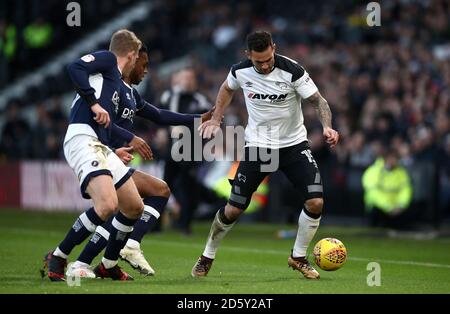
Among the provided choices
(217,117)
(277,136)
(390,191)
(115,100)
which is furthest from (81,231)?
(390,191)

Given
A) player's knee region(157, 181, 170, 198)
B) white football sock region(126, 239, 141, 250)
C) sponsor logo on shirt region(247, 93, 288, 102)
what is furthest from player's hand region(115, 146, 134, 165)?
sponsor logo on shirt region(247, 93, 288, 102)

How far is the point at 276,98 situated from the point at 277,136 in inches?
15.3

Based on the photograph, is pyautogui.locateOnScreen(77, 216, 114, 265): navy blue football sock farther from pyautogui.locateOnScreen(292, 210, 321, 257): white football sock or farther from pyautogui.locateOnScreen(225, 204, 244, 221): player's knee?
pyautogui.locateOnScreen(292, 210, 321, 257): white football sock

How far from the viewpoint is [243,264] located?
12.9m

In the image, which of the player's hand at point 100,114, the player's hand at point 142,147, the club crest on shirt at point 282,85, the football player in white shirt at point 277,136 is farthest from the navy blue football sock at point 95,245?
the club crest on shirt at point 282,85

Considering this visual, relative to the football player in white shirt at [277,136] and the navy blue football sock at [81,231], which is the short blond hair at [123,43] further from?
Answer: the navy blue football sock at [81,231]

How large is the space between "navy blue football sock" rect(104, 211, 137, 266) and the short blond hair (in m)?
1.56

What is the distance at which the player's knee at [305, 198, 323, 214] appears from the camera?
11.0m

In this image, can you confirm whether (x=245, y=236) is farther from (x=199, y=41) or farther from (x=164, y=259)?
(x=199, y=41)

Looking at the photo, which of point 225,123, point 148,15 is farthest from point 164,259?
point 148,15

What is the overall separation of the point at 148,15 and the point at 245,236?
50.2 ft

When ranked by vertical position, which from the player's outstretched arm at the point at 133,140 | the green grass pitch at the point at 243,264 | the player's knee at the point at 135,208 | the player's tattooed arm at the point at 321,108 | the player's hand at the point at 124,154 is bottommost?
the green grass pitch at the point at 243,264

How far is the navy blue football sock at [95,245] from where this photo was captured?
10.6 metres

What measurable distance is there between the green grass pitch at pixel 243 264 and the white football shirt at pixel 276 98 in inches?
56.1
